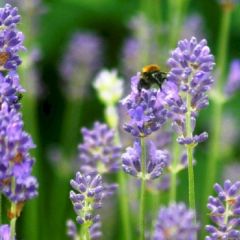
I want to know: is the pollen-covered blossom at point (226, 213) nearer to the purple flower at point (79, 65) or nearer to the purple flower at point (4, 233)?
the purple flower at point (4, 233)

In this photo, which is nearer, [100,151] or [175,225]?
[175,225]

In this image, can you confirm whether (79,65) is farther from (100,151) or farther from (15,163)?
(15,163)

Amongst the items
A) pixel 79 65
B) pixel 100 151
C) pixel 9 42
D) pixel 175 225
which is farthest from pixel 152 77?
pixel 79 65

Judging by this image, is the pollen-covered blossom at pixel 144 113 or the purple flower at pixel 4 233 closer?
the purple flower at pixel 4 233

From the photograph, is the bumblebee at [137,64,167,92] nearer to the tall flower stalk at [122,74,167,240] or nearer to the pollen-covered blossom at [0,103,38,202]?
the tall flower stalk at [122,74,167,240]

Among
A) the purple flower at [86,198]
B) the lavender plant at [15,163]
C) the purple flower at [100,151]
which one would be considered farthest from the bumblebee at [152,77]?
the lavender plant at [15,163]

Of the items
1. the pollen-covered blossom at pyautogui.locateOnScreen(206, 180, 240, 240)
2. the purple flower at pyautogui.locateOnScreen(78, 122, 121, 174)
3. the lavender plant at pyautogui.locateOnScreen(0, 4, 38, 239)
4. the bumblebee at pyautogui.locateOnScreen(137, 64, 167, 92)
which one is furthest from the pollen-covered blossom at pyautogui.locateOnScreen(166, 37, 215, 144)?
the purple flower at pyautogui.locateOnScreen(78, 122, 121, 174)
